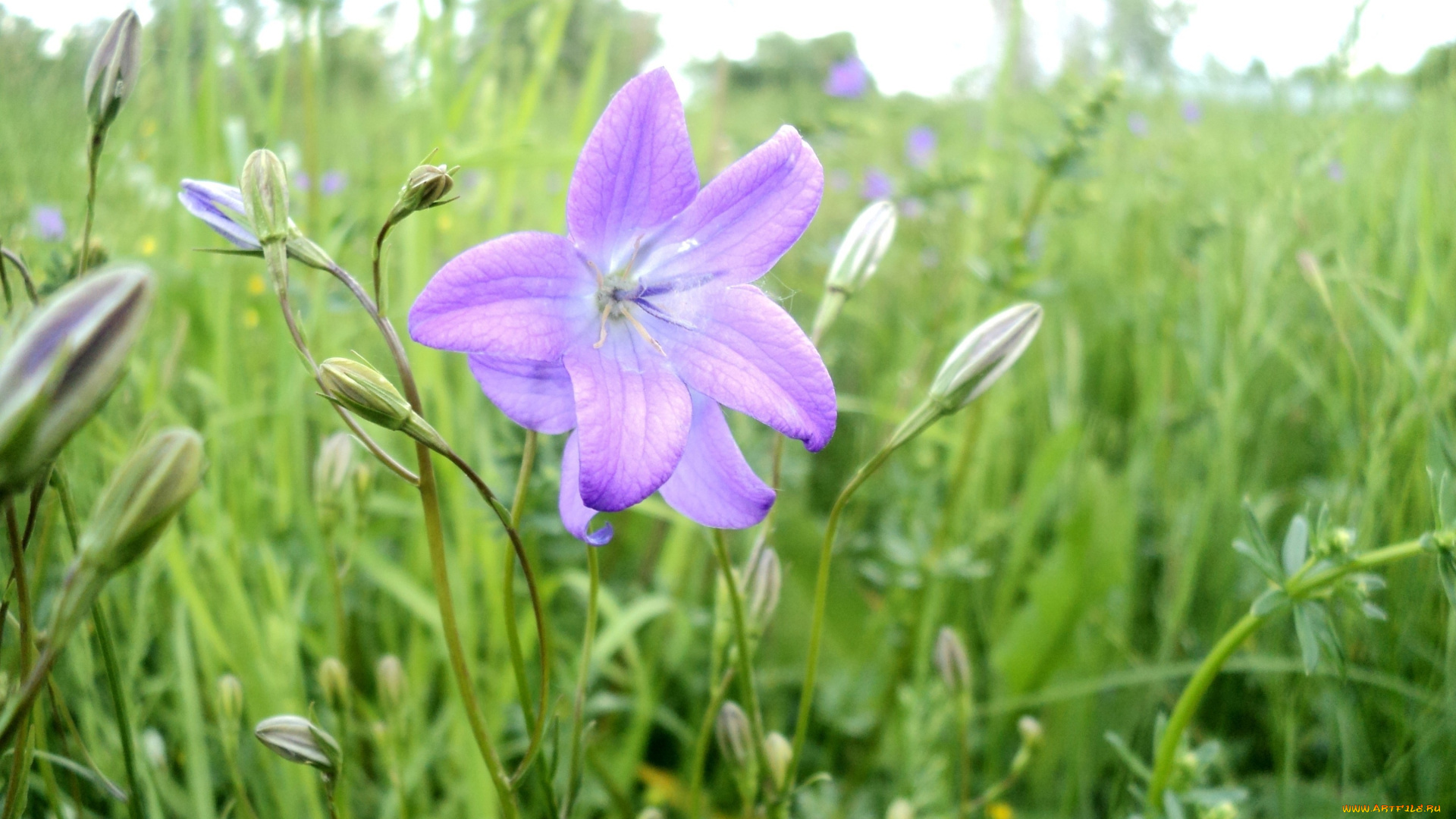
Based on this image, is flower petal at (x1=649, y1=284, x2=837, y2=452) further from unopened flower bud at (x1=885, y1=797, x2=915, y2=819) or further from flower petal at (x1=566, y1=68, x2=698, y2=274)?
unopened flower bud at (x1=885, y1=797, x2=915, y2=819)

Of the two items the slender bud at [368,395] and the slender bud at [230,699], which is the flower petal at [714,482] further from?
the slender bud at [230,699]

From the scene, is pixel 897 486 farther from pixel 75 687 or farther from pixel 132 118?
pixel 132 118

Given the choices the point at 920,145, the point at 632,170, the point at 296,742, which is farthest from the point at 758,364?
the point at 920,145

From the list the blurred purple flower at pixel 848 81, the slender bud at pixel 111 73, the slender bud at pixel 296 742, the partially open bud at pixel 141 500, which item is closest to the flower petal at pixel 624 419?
the partially open bud at pixel 141 500

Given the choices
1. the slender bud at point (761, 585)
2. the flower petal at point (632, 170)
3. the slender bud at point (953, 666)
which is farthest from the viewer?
the slender bud at point (953, 666)

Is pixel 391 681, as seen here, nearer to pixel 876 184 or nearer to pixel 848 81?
pixel 876 184
